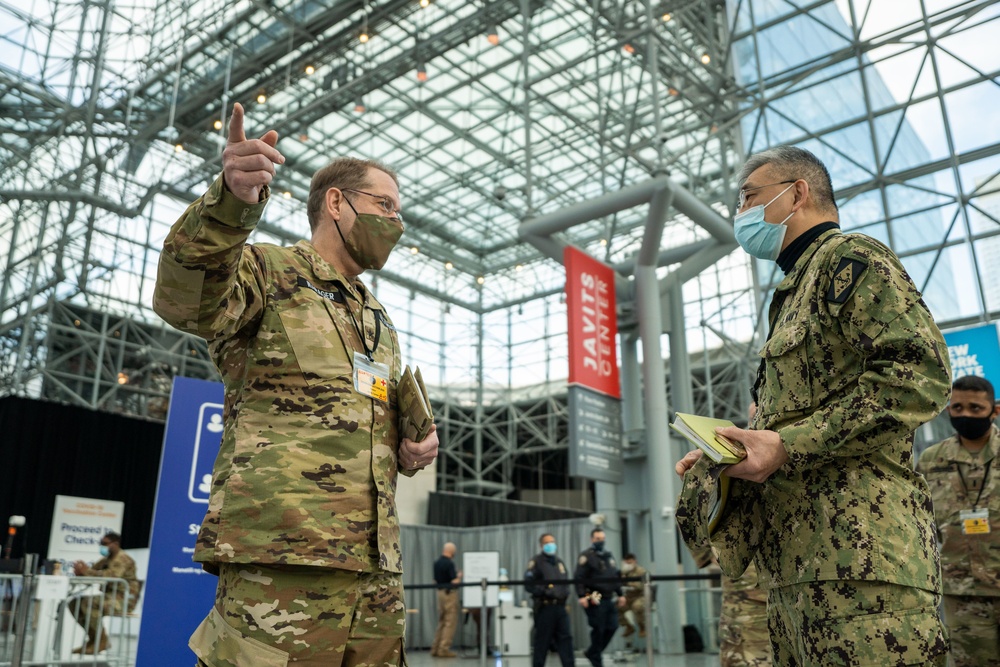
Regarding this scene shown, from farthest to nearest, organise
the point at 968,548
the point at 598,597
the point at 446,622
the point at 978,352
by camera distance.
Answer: the point at 446,622 < the point at 978,352 < the point at 598,597 < the point at 968,548

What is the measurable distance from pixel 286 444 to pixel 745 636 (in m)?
3.49

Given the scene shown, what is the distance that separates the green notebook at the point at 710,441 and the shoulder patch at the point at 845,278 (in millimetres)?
376

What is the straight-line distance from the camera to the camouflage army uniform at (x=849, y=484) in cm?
153

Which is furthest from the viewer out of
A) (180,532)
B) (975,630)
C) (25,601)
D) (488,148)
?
(488,148)

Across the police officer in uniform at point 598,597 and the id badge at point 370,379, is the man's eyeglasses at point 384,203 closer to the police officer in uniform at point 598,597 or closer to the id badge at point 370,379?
the id badge at point 370,379

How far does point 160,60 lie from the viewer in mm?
17672

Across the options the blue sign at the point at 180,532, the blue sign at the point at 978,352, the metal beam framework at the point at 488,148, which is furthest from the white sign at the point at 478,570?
the blue sign at the point at 180,532

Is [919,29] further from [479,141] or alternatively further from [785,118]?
[479,141]

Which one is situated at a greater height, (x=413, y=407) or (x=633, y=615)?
(x=413, y=407)

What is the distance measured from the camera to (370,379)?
186 centimetres

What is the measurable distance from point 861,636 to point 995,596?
227 cm

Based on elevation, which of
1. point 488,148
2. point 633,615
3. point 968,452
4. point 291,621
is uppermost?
point 488,148

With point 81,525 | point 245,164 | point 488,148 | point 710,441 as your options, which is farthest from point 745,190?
point 488,148

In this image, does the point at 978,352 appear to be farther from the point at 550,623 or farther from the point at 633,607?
the point at 550,623
